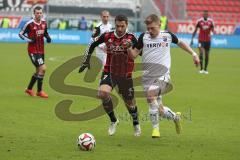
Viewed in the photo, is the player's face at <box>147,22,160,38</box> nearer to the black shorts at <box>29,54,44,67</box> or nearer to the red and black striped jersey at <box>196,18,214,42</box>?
the black shorts at <box>29,54,44,67</box>

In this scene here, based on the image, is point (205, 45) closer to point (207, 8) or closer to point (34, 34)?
point (34, 34)

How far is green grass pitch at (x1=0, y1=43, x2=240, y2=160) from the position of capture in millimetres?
9641

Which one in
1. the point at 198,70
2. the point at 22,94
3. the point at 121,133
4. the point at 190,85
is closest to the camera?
the point at 121,133

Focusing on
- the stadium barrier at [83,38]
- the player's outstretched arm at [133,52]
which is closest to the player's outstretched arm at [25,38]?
the player's outstretched arm at [133,52]

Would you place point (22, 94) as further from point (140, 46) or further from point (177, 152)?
point (177, 152)

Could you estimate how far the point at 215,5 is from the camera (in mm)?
54750

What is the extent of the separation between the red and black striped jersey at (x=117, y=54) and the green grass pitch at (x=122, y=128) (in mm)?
1162

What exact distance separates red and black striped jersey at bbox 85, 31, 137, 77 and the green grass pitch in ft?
3.81

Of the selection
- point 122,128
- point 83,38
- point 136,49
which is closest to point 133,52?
point 136,49

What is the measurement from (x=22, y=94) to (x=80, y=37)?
26017 millimetres

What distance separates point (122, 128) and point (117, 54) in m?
1.68

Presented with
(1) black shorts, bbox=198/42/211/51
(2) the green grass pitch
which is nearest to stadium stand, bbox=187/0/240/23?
(1) black shorts, bbox=198/42/211/51

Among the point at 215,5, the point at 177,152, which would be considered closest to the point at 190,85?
the point at 177,152

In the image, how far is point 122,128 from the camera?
12.3m
